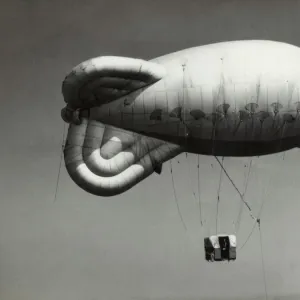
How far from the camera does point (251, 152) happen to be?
8.79 ft

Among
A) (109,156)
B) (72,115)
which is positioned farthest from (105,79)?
(109,156)

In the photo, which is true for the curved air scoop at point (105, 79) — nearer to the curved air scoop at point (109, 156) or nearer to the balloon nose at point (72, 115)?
the balloon nose at point (72, 115)

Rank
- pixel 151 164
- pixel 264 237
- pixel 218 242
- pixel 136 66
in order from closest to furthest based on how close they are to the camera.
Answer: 1. pixel 136 66
2. pixel 151 164
3. pixel 218 242
4. pixel 264 237

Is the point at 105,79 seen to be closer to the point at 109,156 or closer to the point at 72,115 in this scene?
the point at 72,115

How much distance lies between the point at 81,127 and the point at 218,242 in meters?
1.11

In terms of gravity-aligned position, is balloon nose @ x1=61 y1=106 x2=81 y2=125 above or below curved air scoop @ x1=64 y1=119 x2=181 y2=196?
above

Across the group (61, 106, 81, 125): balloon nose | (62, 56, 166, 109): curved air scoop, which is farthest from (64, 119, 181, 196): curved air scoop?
(62, 56, 166, 109): curved air scoop

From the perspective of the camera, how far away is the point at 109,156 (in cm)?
253

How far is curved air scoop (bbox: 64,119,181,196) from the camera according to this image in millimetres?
2500

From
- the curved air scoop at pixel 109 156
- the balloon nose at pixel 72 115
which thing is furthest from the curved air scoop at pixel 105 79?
the curved air scoop at pixel 109 156

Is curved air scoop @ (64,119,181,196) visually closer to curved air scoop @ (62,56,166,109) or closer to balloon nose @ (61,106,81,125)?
balloon nose @ (61,106,81,125)

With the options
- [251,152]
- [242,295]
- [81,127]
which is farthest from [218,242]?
[81,127]

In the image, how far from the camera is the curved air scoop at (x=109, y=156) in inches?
98.4

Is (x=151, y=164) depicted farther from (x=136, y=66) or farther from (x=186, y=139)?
(x=136, y=66)
